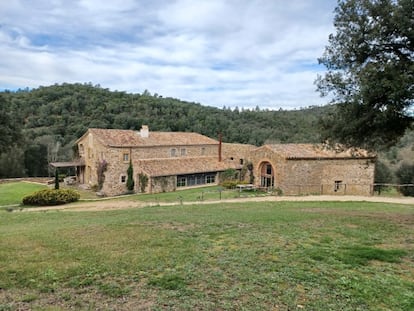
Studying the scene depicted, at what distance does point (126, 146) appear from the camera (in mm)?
36469

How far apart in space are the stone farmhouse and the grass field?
1700 centimetres

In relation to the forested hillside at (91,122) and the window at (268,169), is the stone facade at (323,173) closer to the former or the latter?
the window at (268,169)

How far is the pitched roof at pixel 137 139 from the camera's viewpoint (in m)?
36.9

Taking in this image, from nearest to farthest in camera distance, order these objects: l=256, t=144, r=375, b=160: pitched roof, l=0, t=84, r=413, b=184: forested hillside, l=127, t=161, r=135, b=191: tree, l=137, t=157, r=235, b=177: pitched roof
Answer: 1. l=256, t=144, r=375, b=160: pitched roof
2. l=137, t=157, r=235, b=177: pitched roof
3. l=127, t=161, r=135, b=191: tree
4. l=0, t=84, r=413, b=184: forested hillside

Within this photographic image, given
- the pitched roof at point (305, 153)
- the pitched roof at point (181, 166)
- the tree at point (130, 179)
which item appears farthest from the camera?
the tree at point (130, 179)

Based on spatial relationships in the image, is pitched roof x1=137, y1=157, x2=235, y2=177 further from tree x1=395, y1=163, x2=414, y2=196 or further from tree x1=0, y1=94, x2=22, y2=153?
tree x1=395, y1=163, x2=414, y2=196

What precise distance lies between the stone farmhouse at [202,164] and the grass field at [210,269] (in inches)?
669

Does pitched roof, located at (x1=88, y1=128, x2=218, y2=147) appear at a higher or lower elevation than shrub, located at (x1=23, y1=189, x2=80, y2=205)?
higher

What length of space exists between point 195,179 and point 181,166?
2495 mm

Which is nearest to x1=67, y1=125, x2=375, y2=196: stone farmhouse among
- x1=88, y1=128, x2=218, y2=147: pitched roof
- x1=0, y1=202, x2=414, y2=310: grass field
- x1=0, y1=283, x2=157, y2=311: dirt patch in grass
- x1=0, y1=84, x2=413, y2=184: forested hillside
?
x1=88, y1=128, x2=218, y2=147: pitched roof

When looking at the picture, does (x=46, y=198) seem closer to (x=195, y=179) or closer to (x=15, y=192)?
(x=15, y=192)

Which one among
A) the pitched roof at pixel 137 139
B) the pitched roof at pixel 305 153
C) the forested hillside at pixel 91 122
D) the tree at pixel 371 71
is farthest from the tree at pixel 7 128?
the tree at pixel 371 71

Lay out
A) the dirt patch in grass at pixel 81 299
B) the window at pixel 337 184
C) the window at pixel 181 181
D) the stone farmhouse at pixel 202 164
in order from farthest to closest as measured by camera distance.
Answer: the window at pixel 181 181
the window at pixel 337 184
the stone farmhouse at pixel 202 164
the dirt patch in grass at pixel 81 299

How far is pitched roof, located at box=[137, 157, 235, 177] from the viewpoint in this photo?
35688 mm
